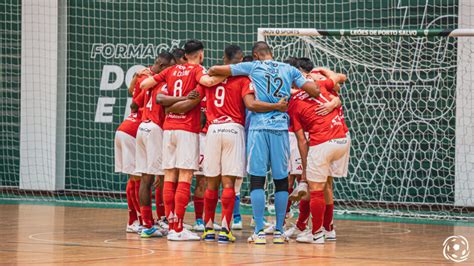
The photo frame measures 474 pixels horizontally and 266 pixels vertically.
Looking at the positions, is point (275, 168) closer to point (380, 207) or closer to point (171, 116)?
point (171, 116)

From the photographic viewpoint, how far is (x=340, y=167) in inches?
450

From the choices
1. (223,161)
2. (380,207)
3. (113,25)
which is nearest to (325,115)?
(223,161)

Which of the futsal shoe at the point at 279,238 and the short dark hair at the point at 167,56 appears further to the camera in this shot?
the short dark hair at the point at 167,56

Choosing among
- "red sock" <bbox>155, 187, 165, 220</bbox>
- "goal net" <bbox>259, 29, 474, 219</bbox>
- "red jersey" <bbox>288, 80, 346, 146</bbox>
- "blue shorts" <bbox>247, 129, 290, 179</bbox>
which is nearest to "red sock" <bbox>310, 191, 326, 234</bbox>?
"blue shorts" <bbox>247, 129, 290, 179</bbox>

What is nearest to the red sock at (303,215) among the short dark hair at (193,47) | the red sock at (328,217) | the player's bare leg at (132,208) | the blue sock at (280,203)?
the red sock at (328,217)

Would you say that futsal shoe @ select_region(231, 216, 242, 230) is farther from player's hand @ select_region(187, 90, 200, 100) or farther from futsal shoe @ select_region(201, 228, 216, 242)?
player's hand @ select_region(187, 90, 200, 100)

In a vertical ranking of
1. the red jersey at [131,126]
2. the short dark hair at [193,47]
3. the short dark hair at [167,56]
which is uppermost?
the short dark hair at [193,47]

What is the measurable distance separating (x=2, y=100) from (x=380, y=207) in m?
8.27

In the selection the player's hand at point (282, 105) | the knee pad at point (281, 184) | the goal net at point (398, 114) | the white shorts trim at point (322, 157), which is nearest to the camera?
the player's hand at point (282, 105)

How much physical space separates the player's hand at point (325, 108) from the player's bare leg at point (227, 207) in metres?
1.30

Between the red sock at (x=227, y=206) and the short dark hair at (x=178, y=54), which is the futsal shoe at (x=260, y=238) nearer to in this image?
the red sock at (x=227, y=206)

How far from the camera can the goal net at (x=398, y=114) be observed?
16797 millimetres

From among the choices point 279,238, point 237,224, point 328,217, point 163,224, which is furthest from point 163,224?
Result: point 328,217

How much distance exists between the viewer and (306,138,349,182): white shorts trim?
11023 mm
